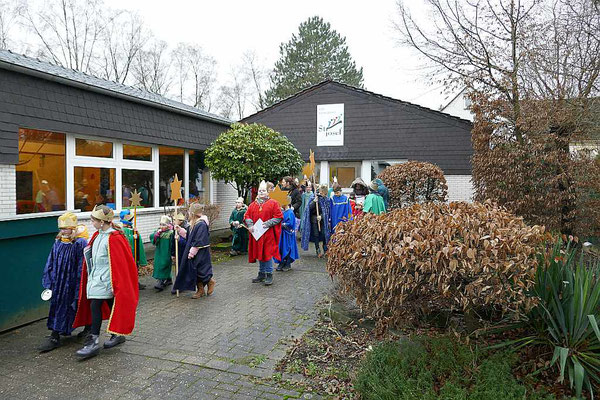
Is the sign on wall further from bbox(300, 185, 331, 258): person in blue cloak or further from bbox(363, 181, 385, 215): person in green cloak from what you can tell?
bbox(363, 181, 385, 215): person in green cloak

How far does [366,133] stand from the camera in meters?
16.5

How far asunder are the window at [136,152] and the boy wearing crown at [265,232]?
512 cm

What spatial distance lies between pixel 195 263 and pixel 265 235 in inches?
58.1

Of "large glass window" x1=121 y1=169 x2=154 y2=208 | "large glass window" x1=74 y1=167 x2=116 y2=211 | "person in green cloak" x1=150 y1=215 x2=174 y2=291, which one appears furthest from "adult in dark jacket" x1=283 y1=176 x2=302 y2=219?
"large glass window" x1=74 y1=167 x2=116 y2=211

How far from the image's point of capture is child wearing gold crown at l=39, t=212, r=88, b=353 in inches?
191

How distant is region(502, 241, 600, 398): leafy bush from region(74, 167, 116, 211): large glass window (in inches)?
372

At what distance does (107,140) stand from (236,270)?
4.87 metres

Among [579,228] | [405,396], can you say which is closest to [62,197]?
[405,396]

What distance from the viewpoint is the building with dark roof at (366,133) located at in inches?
605

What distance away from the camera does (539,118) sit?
10.1 m

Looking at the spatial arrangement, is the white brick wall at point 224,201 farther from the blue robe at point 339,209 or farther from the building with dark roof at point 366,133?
the blue robe at point 339,209

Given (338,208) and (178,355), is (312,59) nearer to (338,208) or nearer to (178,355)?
(338,208)

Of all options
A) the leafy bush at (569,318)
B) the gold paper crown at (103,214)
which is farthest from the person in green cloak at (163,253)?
the leafy bush at (569,318)

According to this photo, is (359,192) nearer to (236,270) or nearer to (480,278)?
A: (236,270)
